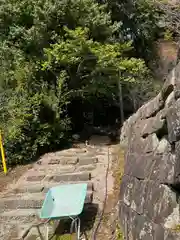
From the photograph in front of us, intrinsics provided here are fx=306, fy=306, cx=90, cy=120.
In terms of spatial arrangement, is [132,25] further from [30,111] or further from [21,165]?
[21,165]

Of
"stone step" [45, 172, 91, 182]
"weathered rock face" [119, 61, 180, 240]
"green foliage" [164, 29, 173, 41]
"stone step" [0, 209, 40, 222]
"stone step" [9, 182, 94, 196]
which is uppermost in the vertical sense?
"green foliage" [164, 29, 173, 41]

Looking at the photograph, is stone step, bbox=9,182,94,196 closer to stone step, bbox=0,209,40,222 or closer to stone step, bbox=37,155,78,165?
stone step, bbox=0,209,40,222

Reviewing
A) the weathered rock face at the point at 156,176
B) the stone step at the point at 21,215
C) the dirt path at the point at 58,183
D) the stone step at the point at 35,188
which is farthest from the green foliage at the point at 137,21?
the weathered rock face at the point at 156,176

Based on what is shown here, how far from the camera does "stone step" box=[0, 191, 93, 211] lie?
18.0ft

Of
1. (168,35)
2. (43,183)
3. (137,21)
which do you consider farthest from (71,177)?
(168,35)

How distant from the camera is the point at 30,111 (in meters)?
8.84

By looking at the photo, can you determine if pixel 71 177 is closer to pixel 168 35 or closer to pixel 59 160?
pixel 59 160

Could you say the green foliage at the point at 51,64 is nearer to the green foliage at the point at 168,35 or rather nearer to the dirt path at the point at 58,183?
the dirt path at the point at 58,183

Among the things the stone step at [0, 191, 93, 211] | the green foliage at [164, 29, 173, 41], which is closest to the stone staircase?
the stone step at [0, 191, 93, 211]

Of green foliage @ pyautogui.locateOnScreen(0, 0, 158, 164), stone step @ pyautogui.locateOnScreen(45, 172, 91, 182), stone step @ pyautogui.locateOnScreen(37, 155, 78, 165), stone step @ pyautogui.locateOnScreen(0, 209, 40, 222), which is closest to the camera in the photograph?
stone step @ pyautogui.locateOnScreen(0, 209, 40, 222)

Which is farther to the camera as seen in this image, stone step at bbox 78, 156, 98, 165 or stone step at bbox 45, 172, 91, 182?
stone step at bbox 78, 156, 98, 165

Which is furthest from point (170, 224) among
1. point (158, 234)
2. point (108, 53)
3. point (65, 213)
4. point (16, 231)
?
point (108, 53)

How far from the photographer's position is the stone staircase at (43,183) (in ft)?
16.2

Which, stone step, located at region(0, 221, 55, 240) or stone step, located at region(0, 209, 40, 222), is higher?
stone step, located at region(0, 209, 40, 222)
